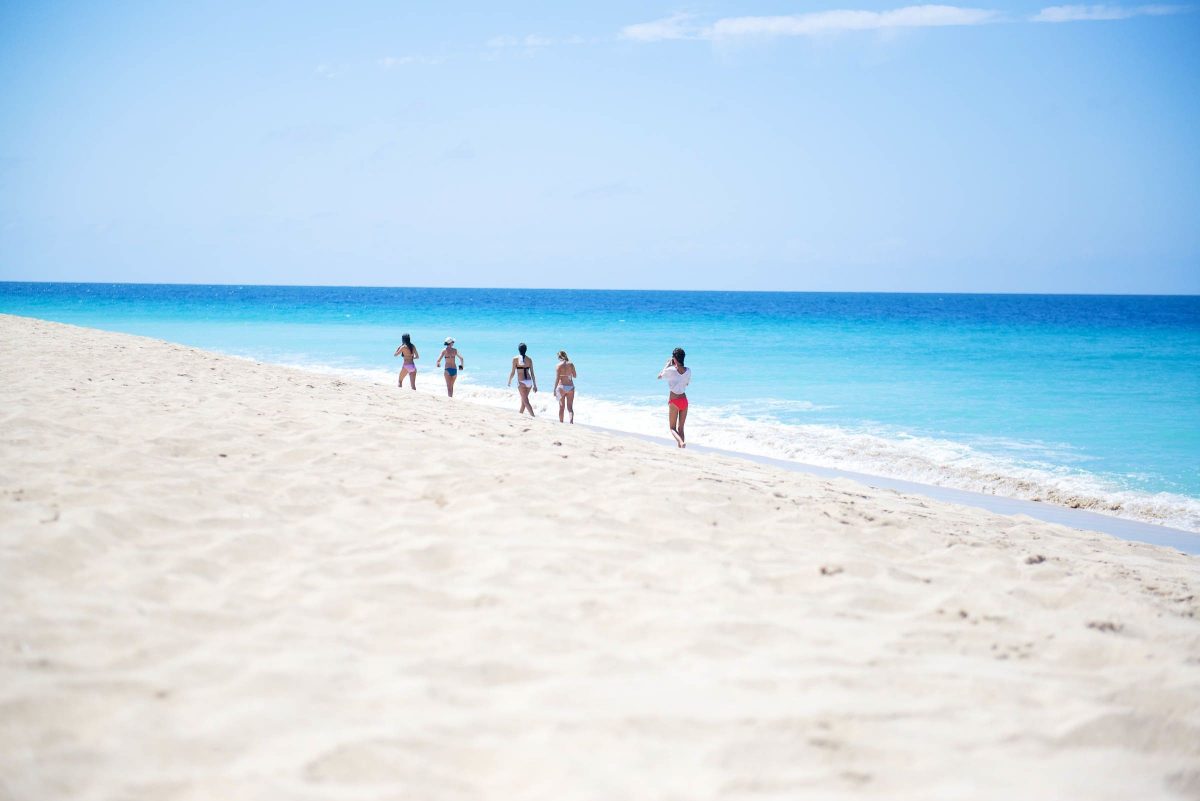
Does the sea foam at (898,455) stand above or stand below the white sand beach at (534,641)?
below

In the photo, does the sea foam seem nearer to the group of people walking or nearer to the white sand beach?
the group of people walking

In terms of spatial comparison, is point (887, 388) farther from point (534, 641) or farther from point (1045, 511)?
point (534, 641)

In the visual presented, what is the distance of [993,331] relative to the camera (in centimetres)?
5012

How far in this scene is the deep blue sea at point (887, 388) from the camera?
12.8 m

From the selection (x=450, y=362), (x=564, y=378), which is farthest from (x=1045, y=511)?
(x=450, y=362)

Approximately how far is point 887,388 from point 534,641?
21.3 metres

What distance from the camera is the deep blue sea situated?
12758mm

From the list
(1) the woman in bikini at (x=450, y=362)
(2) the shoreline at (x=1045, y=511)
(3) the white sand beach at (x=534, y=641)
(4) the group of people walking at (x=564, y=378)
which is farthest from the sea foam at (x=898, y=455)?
(3) the white sand beach at (x=534, y=641)

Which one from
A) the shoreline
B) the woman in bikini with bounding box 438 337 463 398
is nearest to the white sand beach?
the shoreline

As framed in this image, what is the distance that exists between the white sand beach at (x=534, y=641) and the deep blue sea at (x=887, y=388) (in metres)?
6.84

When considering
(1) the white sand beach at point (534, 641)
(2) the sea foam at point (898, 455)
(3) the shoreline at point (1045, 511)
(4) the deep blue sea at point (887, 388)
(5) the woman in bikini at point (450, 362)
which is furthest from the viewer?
(5) the woman in bikini at point (450, 362)

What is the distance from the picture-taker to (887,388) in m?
22.7

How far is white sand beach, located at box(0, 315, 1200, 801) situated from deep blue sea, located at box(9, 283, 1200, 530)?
6.84 meters

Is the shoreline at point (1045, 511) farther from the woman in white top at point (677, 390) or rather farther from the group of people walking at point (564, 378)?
the group of people walking at point (564, 378)
